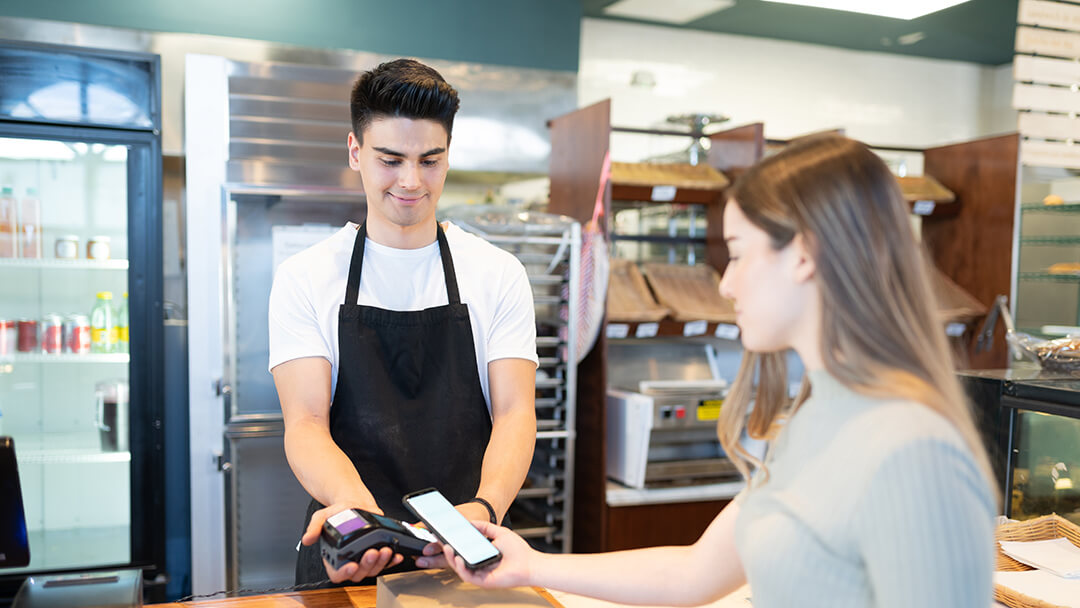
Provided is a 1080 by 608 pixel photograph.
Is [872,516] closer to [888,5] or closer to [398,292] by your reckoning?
[398,292]

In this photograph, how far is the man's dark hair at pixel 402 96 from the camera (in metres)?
1.69

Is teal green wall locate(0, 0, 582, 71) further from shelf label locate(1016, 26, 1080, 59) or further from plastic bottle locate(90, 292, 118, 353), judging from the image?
shelf label locate(1016, 26, 1080, 59)

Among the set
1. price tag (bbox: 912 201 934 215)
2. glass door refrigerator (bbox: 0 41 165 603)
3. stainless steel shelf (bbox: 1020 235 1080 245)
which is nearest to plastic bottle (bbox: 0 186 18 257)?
glass door refrigerator (bbox: 0 41 165 603)

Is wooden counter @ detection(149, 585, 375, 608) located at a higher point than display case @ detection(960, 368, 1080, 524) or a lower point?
lower

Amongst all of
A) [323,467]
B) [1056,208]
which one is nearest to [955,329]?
[1056,208]

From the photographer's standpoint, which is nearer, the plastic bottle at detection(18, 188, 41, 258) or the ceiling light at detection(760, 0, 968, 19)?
the ceiling light at detection(760, 0, 968, 19)

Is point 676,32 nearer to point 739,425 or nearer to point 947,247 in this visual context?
point 947,247

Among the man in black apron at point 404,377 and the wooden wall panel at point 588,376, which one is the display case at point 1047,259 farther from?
the man in black apron at point 404,377

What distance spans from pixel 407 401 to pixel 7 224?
2.49 meters

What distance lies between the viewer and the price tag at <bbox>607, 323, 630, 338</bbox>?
3.73 meters

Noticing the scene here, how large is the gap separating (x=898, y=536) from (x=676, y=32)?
5.23 meters

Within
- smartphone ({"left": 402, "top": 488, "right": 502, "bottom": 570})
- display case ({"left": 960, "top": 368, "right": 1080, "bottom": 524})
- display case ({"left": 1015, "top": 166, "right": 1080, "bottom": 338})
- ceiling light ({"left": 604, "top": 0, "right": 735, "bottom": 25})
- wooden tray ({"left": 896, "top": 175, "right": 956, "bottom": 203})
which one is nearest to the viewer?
smartphone ({"left": 402, "top": 488, "right": 502, "bottom": 570})

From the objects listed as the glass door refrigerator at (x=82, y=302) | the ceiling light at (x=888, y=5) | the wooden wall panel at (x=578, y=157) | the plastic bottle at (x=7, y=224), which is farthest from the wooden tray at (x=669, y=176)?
the plastic bottle at (x=7, y=224)

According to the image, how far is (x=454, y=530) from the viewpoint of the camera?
1.25 meters
